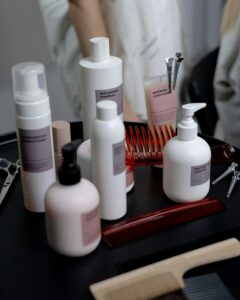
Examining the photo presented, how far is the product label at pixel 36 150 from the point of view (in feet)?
2.04

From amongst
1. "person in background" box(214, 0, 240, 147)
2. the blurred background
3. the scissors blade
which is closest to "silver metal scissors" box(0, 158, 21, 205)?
the scissors blade

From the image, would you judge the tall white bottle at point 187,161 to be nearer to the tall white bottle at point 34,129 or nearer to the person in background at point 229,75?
the tall white bottle at point 34,129

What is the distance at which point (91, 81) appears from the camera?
0.68 meters

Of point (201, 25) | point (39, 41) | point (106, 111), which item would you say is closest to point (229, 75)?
point (201, 25)

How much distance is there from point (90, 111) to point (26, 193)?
0.15m

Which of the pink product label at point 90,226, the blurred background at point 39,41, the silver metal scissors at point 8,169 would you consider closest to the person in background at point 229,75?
the blurred background at point 39,41

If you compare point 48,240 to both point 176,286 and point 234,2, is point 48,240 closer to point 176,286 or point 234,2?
point 176,286

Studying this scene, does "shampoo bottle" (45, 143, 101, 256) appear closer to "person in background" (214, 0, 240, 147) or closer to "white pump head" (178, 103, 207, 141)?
"white pump head" (178, 103, 207, 141)

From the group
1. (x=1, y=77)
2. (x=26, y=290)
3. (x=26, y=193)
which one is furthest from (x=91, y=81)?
(x=1, y=77)

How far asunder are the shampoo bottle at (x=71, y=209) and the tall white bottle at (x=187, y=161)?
0.14m

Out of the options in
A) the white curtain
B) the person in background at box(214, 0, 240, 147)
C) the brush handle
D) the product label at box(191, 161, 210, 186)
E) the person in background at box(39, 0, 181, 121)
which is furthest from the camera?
the white curtain

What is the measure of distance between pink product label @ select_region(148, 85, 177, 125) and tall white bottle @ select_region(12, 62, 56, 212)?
18cm

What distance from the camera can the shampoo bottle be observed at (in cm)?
55

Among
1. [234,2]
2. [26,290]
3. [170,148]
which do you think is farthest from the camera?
[234,2]
